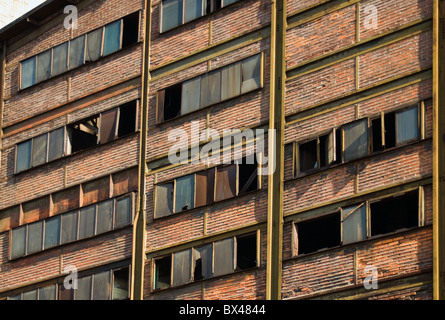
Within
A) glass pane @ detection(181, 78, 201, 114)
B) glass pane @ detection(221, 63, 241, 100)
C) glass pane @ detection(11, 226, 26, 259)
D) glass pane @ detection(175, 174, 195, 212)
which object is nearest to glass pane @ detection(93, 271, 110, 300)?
glass pane @ detection(175, 174, 195, 212)

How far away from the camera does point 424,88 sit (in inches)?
1236

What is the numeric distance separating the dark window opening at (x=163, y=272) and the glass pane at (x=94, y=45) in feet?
27.3

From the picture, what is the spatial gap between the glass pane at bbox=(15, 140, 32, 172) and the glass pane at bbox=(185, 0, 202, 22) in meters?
7.69

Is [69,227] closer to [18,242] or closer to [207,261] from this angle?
[18,242]

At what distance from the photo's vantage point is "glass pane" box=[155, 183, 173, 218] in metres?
36.3

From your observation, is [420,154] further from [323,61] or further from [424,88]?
[323,61]

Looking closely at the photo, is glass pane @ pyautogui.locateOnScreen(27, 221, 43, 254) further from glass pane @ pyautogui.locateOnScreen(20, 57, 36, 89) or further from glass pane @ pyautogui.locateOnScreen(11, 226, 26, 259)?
glass pane @ pyautogui.locateOnScreen(20, 57, 36, 89)

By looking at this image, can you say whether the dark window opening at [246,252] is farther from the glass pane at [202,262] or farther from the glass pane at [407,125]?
the glass pane at [407,125]

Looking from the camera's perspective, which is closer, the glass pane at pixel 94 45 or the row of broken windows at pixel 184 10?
the row of broken windows at pixel 184 10

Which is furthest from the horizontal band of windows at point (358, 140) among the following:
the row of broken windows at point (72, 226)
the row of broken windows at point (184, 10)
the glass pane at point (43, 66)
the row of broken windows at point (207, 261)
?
the glass pane at point (43, 66)

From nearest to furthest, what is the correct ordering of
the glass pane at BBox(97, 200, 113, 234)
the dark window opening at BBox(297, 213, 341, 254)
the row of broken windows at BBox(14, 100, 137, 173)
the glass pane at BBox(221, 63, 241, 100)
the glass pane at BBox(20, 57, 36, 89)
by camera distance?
the dark window opening at BBox(297, 213, 341, 254) < the glass pane at BBox(221, 63, 241, 100) < the glass pane at BBox(97, 200, 113, 234) < the row of broken windows at BBox(14, 100, 137, 173) < the glass pane at BBox(20, 57, 36, 89)

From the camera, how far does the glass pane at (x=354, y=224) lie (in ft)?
103

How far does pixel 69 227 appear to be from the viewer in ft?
127

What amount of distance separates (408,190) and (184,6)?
1130cm
